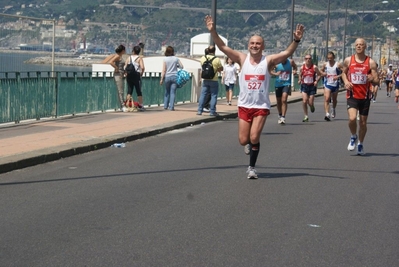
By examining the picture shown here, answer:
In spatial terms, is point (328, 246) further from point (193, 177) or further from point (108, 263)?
point (193, 177)

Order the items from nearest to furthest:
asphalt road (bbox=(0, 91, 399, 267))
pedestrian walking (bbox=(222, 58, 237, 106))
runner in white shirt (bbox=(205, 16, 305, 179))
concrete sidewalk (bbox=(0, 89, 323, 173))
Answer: asphalt road (bbox=(0, 91, 399, 267)), runner in white shirt (bbox=(205, 16, 305, 179)), concrete sidewalk (bbox=(0, 89, 323, 173)), pedestrian walking (bbox=(222, 58, 237, 106))

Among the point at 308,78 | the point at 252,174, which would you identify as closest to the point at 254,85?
the point at 252,174

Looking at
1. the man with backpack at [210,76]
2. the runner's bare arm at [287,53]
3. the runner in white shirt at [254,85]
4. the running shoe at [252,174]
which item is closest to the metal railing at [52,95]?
the man with backpack at [210,76]

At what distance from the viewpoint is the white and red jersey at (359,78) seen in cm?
1488

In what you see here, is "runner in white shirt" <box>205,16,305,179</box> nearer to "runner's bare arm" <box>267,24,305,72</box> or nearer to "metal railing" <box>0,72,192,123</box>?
"runner's bare arm" <box>267,24,305,72</box>

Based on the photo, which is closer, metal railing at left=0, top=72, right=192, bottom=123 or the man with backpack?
metal railing at left=0, top=72, right=192, bottom=123

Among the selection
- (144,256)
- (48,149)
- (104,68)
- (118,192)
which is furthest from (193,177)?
(104,68)

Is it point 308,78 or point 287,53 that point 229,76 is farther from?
point 287,53

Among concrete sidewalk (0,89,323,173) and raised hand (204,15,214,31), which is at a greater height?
raised hand (204,15,214,31)

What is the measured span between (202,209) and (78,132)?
7.74 meters

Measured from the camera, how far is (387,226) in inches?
343

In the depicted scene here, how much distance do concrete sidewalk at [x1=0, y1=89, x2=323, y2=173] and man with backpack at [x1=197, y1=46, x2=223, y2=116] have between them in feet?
1.14

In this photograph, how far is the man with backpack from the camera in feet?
73.5

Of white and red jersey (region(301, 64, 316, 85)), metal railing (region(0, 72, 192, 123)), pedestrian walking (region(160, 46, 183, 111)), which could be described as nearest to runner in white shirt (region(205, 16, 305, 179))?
metal railing (region(0, 72, 192, 123))
